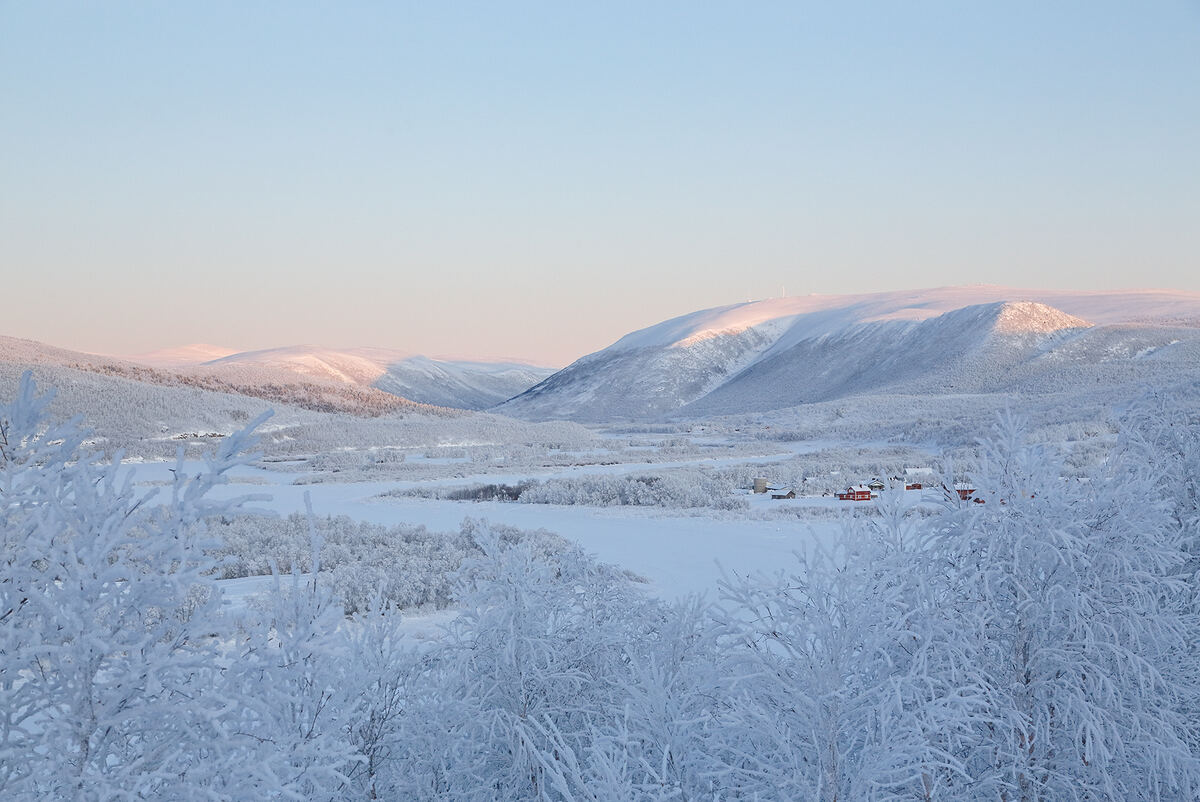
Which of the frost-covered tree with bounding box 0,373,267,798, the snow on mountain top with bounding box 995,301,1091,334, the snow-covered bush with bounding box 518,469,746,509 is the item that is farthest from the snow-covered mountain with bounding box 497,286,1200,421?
the frost-covered tree with bounding box 0,373,267,798

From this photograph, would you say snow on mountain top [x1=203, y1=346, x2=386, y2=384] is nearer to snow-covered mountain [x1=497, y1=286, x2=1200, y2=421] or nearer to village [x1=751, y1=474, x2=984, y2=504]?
snow-covered mountain [x1=497, y1=286, x2=1200, y2=421]

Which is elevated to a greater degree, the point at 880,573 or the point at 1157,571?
the point at 880,573

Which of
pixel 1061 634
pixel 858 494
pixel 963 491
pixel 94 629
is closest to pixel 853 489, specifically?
pixel 858 494

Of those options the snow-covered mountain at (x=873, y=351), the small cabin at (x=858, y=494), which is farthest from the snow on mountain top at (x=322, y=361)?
the small cabin at (x=858, y=494)

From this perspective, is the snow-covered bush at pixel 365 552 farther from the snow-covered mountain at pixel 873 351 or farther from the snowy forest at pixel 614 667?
the snow-covered mountain at pixel 873 351

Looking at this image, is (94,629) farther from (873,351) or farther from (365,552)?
(873,351)

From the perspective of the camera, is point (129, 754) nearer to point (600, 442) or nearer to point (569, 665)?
point (569, 665)

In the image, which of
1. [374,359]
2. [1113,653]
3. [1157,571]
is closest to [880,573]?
[1113,653]
